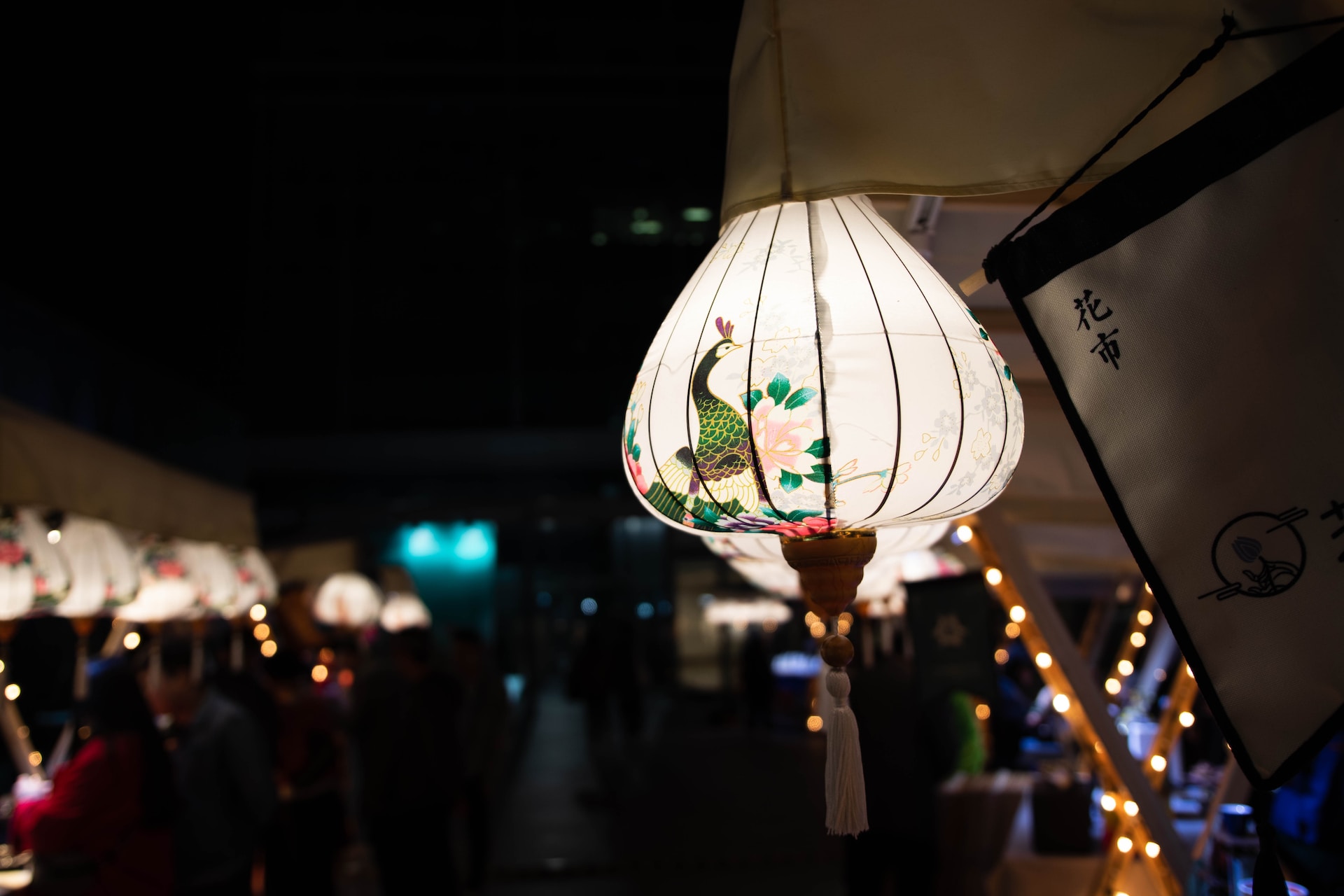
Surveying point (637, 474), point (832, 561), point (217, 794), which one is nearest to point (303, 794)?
point (217, 794)

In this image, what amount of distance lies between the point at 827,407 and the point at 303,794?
470cm

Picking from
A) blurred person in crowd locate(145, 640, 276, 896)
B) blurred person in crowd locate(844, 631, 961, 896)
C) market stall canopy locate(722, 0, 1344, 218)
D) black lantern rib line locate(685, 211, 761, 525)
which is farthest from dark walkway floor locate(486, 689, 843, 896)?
market stall canopy locate(722, 0, 1344, 218)

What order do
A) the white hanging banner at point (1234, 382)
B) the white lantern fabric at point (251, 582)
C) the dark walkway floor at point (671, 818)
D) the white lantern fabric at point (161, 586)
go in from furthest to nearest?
the dark walkway floor at point (671, 818), the white lantern fabric at point (251, 582), the white lantern fabric at point (161, 586), the white hanging banner at point (1234, 382)

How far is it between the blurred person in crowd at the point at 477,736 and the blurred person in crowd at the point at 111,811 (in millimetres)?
2762

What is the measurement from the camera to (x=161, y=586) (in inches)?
179

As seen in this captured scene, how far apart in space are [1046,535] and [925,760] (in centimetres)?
116

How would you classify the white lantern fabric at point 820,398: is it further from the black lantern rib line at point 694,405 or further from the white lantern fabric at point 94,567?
the white lantern fabric at point 94,567

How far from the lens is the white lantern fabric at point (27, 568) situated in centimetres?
321

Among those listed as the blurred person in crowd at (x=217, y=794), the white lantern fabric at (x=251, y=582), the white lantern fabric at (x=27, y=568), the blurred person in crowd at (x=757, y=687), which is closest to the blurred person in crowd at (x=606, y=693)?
the blurred person in crowd at (x=757, y=687)

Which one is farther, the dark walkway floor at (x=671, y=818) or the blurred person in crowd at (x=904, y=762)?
A: the dark walkway floor at (x=671, y=818)

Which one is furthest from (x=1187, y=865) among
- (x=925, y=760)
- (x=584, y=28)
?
(x=584, y=28)

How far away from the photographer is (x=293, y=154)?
12.6 m

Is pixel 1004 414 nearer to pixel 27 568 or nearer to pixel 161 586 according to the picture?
pixel 27 568

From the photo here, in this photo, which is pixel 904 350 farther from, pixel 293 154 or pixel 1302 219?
pixel 293 154
